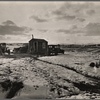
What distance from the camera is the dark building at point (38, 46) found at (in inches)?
86.5

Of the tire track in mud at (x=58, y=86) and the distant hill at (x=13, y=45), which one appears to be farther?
the distant hill at (x=13, y=45)

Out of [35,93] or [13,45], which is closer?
[35,93]

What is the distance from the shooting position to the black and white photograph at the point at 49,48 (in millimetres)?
2129

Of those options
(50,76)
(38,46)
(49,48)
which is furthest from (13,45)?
(50,76)

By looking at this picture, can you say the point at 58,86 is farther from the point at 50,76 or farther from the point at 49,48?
the point at 49,48

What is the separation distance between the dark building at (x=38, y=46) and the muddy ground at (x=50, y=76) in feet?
0.21

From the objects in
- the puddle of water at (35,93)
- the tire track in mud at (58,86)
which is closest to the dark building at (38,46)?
the tire track in mud at (58,86)

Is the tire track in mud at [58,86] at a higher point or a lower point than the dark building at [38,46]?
lower

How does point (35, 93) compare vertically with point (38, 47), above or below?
below

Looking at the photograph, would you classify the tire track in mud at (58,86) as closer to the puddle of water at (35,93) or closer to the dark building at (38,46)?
the puddle of water at (35,93)

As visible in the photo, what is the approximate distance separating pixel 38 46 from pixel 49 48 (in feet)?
0.39

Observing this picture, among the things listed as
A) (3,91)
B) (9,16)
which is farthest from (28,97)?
(9,16)

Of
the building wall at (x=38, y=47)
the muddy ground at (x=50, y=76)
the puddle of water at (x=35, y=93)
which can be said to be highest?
the building wall at (x=38, y=47)

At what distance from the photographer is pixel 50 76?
7.15 feet
